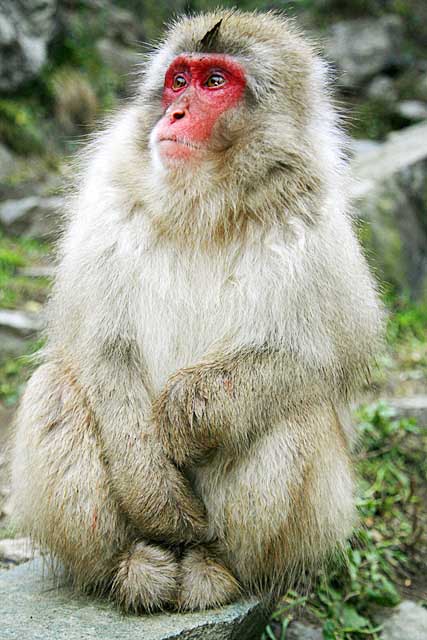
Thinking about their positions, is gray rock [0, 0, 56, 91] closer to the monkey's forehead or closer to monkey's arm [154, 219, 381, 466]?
the monkey's forehead

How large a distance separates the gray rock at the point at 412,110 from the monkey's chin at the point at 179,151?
10.4m

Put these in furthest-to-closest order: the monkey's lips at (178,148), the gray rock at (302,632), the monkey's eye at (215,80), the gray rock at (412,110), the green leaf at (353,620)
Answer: the gray rock at (412,110), the green leaf at (353,620), the gray rock at (302,632), the monkey's eye at (215,80), the monkey's lips at (178,148)

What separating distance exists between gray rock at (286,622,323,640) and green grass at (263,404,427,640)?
4 centimetres

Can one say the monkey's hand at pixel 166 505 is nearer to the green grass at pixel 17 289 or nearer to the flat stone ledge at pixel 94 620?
the flat stone ledge at pixel 94 620

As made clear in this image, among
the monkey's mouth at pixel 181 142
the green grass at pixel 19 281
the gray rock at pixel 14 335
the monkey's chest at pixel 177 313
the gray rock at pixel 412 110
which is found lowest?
the monkey's chest at pixel 177 313

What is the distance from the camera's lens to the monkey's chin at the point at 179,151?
304 centimetres

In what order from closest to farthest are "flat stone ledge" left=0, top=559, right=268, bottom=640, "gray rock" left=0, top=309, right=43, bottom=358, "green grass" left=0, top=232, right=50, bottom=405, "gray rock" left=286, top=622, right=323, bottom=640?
1. "flat stone ledge" left=0, top=559, right=268, bottom=640
2. "gray rock" left=286, top=622, right=323, bottom=640
3. "green grass" left=0, top=232, right=50, bottom=405
4. "gray rock" left=0, top=309, right=43, bottom=358

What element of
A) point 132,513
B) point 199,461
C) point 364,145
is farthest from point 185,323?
point 364,145

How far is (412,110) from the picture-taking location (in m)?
12.8

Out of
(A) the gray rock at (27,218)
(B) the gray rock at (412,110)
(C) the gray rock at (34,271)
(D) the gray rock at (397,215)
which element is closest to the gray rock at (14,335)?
(C) the gray rock at (34,271)

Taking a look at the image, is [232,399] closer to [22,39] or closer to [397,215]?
[397,215]

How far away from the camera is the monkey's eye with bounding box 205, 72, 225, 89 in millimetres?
3191

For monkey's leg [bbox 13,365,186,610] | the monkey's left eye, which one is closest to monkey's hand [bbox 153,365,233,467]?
monkey's leg [bbox 13,365,186,610]

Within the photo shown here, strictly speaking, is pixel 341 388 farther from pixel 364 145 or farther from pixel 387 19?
pixel 387 19
